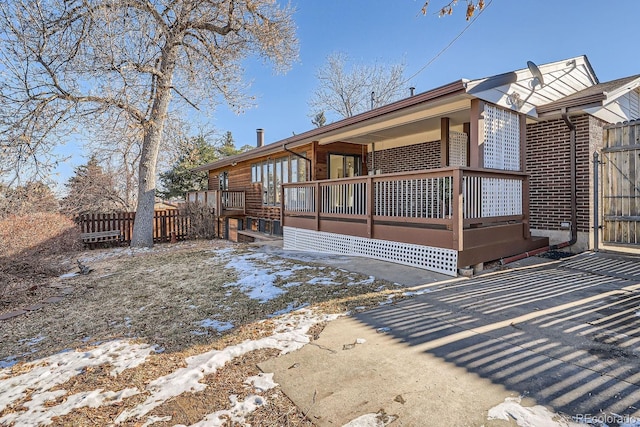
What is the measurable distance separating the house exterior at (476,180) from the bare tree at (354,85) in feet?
52.2

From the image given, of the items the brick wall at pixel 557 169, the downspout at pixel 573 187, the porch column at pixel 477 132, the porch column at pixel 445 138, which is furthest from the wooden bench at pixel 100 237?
the downspout at pixel 573 187

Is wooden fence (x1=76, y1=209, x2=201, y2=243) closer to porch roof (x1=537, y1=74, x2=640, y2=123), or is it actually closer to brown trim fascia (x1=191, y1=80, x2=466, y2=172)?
brown trim fascia (x1=191, y1=80, x2=466, y2=172)

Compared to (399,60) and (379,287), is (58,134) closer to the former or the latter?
(379,287)

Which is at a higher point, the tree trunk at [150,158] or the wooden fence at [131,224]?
the tree trunk at [150,158]

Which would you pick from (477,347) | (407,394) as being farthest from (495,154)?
(407,394)

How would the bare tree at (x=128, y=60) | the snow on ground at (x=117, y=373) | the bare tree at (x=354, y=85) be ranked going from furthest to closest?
the bare tree at (x=354, y=85)
the bare tree at (x=128, y=60)
the snow on ground at (x=117, y=373)

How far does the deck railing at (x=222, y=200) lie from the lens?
1421cm

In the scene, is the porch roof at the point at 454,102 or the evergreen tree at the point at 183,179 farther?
the evergreen tree at the point at 183,179

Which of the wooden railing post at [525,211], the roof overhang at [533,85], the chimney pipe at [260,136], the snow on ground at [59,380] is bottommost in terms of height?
the snow on ground at [59,380]

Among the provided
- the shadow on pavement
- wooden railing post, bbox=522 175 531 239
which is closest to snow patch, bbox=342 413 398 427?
the shadow on pavement

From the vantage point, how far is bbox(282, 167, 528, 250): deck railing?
5250mm

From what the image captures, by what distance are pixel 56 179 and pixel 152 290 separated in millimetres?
5978

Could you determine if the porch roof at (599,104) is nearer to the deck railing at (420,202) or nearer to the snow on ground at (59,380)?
the deck railing at (420,202)

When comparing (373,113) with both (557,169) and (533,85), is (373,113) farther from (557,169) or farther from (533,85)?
(557,169)
